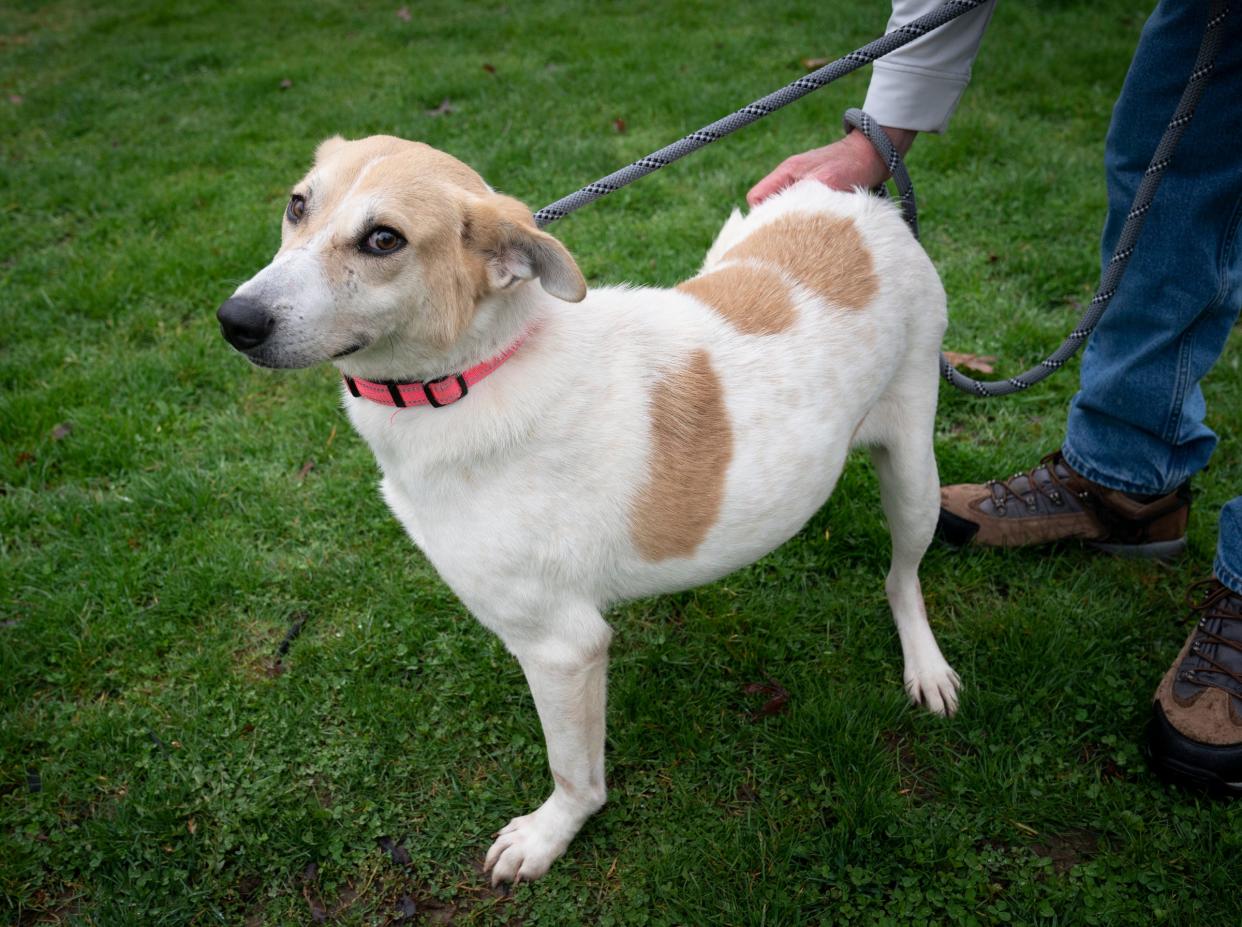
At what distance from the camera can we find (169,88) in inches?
296

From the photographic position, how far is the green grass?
90.4 inches

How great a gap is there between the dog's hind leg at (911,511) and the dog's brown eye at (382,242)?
55.3 inches

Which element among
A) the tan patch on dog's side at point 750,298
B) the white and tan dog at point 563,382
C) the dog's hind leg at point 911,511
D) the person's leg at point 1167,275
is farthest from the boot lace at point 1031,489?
the tan patch on dog's side at point 750,298

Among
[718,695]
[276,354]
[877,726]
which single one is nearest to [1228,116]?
[877,726]

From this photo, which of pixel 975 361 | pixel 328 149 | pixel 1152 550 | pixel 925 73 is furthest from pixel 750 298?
pixel 975 361

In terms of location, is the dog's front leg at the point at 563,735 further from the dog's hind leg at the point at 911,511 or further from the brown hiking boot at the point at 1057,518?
the brown hiking boot at the point at 1057,518

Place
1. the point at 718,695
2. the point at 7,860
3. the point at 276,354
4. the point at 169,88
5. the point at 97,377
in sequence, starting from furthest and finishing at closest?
the point at 169,88, the point at 97,377, the point at 718,695, the point at 7,860, the point at 276,354

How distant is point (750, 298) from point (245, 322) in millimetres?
1209

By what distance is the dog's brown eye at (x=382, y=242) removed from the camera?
1.86 meters

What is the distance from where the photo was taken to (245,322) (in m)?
1.73

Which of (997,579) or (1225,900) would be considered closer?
(1225,900)

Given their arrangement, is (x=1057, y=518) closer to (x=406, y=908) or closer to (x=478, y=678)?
(x=478, y=678)

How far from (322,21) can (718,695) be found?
→ 9.08m

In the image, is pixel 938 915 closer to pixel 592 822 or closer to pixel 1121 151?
pixel 592 822
